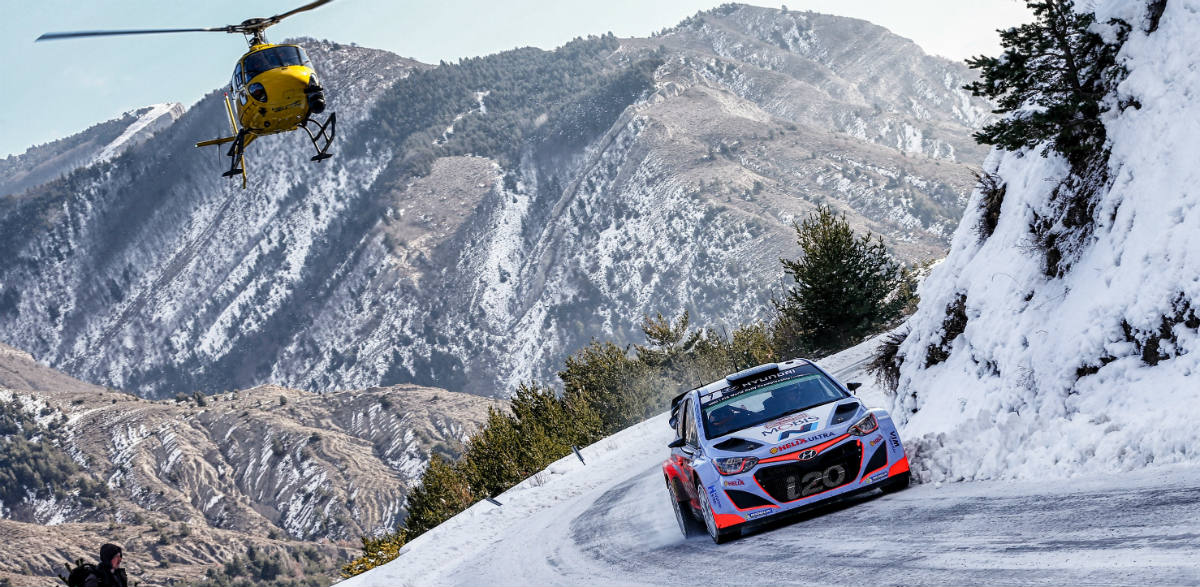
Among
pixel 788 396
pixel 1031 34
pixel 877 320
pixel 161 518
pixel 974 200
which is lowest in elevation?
pixel 161 518

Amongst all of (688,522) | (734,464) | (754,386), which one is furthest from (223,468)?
(734,464)

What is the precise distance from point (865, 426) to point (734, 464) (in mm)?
1269

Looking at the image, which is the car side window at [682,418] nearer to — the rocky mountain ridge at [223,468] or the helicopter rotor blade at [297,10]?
the helicopter rotor blade at [297,10]

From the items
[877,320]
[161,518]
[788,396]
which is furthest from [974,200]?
[161,518]

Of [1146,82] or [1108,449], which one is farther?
[1146,82]

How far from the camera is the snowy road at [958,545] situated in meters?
4.96

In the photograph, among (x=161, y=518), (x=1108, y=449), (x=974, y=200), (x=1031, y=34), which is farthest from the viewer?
(x=161, y=518)

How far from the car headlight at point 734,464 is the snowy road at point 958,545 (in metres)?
0.70

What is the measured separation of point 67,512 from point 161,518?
23.0 m

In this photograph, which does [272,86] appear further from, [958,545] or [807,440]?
[958,545]

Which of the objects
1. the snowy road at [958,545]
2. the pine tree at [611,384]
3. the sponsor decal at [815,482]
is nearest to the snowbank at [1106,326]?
the snowy road at [958,545]

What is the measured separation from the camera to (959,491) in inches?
316

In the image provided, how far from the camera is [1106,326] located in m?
8.42

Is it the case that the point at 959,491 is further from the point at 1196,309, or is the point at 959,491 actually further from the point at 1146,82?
Result: the point at 1146,82
